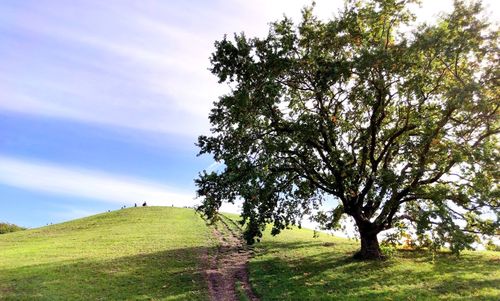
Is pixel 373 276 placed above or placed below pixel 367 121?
below

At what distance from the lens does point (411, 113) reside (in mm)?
32219

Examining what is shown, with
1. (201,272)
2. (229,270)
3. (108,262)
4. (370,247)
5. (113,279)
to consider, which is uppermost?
(370,247)

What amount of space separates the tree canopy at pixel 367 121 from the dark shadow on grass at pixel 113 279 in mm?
6053

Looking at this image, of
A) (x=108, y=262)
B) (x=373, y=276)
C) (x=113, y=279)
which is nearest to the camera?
(x=373, y=276)

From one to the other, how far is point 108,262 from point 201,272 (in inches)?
402

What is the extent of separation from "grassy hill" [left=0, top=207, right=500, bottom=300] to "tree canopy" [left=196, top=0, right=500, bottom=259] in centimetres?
327

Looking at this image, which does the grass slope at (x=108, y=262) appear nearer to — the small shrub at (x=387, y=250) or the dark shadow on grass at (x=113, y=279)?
the dark shadow on grass at (x=113, y=279)

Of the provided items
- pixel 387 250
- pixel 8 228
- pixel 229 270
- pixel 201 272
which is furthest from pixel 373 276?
pixel 8 228

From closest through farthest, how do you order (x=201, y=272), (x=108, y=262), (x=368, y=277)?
(x=368, y=277), (x=201, y=272), (x=108, y=262)

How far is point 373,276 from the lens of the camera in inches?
1163

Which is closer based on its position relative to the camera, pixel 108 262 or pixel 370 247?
pixel 370 247

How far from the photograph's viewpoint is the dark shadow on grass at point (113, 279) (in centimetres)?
2697

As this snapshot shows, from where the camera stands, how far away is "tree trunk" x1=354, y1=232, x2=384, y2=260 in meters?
34.7

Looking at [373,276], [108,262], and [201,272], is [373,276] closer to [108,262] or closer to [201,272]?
[201,272]
